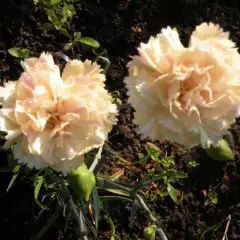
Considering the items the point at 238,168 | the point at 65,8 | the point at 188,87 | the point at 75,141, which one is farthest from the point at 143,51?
the point at 238,168

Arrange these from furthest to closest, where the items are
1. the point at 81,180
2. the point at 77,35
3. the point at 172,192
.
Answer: the point at 77,35
the point at 172,192
the point at 81,180

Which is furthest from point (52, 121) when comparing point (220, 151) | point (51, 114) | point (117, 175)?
point (117, 175)

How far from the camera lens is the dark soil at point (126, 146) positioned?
1.56 meters

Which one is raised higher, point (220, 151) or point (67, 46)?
point (220, 151)

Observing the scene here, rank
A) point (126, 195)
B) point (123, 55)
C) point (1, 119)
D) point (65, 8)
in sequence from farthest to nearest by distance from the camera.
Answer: point (123, 55)
point (65, 8)
point (126, 195)
point (1, 119)

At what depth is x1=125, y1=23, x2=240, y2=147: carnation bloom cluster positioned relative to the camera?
0.90 metres

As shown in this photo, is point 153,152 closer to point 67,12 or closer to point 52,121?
point 67,12

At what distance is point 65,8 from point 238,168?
824 mm

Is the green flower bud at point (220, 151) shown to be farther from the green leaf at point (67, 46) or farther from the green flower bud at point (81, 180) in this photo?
the green leaf at point (67, 46)

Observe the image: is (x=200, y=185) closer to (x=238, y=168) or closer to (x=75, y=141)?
(x=238, y=168)

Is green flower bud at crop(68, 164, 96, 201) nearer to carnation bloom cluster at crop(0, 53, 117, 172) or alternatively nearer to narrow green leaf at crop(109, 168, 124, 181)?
carnation bloom cluster at crop(0, 53, 117, 172)

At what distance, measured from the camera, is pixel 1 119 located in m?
0.92

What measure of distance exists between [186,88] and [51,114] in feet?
0.86

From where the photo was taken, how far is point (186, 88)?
92 centimetres
